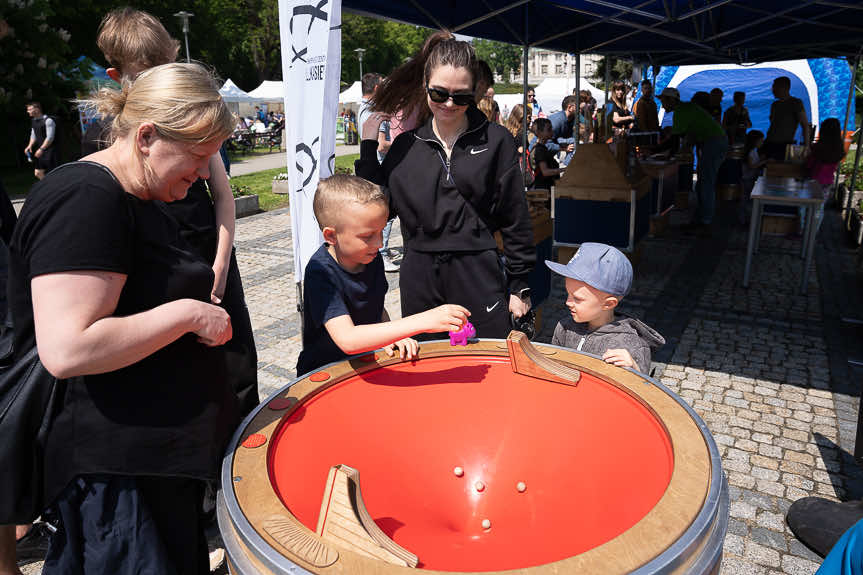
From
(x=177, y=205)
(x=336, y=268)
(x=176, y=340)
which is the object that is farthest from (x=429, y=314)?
(x=177, y=205)

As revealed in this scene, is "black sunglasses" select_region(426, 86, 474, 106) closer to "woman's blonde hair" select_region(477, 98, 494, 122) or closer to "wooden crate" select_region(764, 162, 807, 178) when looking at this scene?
"woman's blonde hair" select_region(477, 98, 494, 122)

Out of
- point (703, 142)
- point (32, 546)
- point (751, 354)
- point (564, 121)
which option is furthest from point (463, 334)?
point (564, 121)

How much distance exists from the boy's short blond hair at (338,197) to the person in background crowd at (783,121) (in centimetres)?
826

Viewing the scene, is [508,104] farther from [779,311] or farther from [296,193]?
[296,193]

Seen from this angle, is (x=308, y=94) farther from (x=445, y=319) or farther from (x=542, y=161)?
(x=542, y=161)

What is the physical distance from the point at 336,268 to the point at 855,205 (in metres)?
9.09

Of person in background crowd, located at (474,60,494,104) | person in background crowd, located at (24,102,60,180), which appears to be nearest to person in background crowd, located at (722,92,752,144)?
person in background crowd, located at (474,60,494,104)

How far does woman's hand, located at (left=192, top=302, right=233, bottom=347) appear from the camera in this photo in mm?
1250

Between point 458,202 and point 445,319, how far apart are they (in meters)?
0.71

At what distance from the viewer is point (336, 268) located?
6.26ft

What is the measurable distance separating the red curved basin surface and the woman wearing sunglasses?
49cm

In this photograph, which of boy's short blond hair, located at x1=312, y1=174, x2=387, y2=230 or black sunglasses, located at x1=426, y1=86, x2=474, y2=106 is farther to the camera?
black sunglasses, located at x1=426, y1=86, x2=474, y2=106

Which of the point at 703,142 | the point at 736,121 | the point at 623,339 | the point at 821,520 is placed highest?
the point at 736,121

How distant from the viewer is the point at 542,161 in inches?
277
